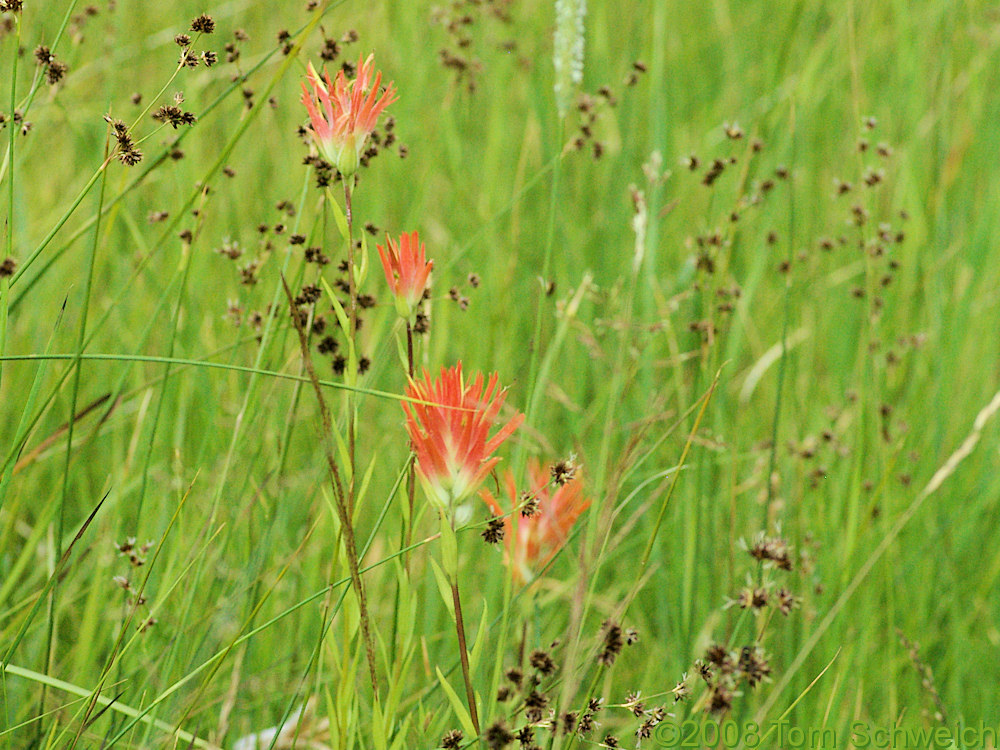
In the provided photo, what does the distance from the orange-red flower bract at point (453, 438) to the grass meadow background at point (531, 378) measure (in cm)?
10

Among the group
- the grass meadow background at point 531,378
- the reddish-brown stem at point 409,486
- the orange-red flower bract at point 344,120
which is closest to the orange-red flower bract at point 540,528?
the grass meadow background at point 531,378

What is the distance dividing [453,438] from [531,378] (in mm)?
235

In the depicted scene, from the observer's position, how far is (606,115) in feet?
8.62

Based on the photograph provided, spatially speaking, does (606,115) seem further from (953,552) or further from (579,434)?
(953,552)

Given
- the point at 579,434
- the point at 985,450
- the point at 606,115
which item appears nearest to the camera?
the point at 579,434

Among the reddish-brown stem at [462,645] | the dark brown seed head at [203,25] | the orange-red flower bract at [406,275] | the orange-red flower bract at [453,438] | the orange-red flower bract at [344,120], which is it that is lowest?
the reddish-brown stem at [462,645]

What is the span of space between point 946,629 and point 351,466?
122cm

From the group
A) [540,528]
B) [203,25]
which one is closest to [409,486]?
[540,528]

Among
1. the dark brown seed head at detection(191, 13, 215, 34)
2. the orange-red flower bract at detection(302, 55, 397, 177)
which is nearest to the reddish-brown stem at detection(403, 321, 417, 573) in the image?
the orange-red flower bract at detection(302, 55, 397, 177)

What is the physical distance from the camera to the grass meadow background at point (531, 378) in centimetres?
108

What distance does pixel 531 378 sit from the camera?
3.18 ft

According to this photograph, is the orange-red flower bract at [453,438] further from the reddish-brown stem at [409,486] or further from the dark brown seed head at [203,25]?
the dark brown seed head at [203,25]

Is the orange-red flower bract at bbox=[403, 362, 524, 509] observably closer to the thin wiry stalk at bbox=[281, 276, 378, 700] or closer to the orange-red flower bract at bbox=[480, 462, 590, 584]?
the thin wiry stalk at bbox=[281, 276, 378, 700]

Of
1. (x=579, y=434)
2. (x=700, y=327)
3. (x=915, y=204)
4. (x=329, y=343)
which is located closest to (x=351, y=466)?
(x=329, y=343)
